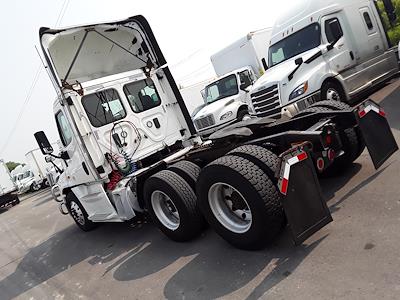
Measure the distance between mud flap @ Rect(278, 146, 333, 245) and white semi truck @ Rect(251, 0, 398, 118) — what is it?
15.5ft

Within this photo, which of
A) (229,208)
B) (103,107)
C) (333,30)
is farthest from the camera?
(333,30)

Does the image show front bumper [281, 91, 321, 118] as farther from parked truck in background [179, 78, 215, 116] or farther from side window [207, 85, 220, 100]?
parked truck in background [179, 78, 215, 116]

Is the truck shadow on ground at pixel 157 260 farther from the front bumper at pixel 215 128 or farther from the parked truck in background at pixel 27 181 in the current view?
the parked truck in background at pixel 27 181

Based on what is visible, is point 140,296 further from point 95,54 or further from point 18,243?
point 18,243

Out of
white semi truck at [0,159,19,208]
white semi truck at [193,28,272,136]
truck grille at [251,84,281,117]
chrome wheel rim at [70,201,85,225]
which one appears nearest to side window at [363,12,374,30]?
truck grille at [251,84,281,117]

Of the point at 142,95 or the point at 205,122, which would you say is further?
the point at 205,122

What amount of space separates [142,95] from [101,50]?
115 cm

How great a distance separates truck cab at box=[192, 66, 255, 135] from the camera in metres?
13.1

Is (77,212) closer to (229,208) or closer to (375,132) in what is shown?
(229,208)

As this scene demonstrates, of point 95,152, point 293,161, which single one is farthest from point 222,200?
point 95,152

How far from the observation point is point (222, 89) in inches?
554

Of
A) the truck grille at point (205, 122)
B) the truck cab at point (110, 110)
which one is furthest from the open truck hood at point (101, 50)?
the truck grille at point (205, 122)

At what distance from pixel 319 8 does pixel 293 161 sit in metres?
7.08

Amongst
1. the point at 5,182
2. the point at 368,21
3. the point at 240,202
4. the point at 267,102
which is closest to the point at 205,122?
the point at 267,102
